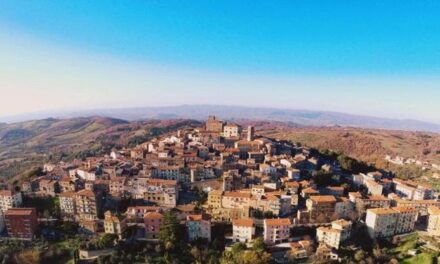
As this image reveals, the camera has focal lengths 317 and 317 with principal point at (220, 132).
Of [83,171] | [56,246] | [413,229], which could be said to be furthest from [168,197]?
[413,229]

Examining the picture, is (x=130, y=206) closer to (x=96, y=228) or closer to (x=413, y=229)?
(x=96, y=228)

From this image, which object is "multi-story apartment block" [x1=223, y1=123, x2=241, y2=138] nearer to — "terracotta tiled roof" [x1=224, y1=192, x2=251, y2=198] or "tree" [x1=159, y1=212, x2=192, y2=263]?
"terracotta tiled roof" [x1=224, y1=192, x2=251, y2=198]

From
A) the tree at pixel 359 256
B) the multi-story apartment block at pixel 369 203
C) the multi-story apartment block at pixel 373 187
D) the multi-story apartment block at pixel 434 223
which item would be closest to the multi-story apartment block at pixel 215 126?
the multi-story apartment block at pixel 373 187

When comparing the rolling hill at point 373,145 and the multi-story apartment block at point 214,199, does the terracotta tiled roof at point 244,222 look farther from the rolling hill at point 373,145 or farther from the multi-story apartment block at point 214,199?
the rolling hill at point 373,145

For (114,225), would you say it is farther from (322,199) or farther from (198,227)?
(322,199)

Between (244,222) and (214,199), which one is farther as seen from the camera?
(214,199)

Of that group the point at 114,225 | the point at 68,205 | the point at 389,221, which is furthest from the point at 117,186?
the point at 389,221

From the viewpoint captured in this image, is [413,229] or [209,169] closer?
[413,229]

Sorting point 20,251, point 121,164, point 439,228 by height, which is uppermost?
point 121,164
